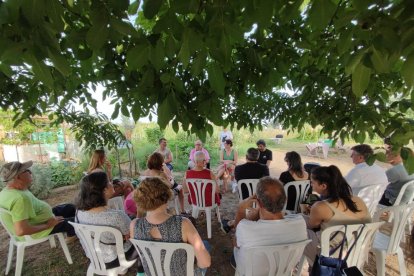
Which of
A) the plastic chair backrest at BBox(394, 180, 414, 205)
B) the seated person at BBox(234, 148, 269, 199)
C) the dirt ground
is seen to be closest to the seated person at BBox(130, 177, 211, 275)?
the dirt ground

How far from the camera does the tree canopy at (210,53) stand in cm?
55

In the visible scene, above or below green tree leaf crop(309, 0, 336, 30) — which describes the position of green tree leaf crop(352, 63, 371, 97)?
below

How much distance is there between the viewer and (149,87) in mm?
1022

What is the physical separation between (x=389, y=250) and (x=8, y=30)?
3.45 meters

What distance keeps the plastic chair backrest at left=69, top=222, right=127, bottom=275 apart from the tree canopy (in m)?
1.17

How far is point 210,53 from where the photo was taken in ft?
2.22

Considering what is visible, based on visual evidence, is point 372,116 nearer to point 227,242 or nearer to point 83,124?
point 227,242

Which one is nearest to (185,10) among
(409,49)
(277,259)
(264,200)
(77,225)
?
(409,49)

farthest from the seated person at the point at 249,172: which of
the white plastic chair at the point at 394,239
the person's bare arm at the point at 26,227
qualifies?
the person's bare arm at the point at 26,227

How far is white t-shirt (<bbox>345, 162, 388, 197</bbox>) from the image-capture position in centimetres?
312

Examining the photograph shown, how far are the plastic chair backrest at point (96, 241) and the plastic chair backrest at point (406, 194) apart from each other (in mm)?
3828

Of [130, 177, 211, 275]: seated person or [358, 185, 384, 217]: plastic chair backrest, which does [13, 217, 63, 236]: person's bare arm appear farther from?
[358, 185, 384, 217]: plastic chair backrest

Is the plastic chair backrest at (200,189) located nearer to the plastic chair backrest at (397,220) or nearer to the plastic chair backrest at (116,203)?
the plastic chair backrest at (116,203)

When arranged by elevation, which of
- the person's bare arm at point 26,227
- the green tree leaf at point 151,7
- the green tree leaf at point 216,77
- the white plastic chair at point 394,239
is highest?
the green tree leaf at point 151,7
